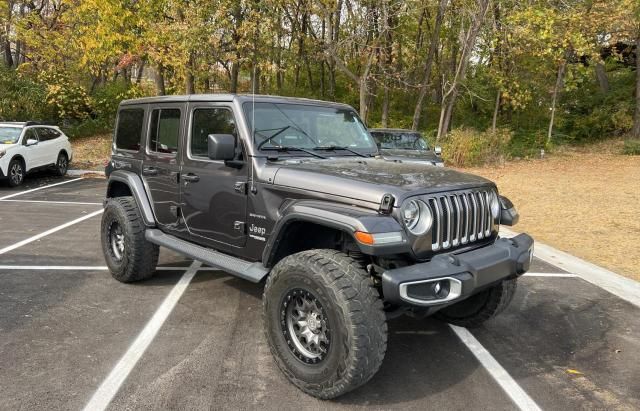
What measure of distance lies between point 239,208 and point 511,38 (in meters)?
16.1

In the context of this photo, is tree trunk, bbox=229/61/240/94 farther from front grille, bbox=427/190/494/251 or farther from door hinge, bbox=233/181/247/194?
front grille, bbox=427/190/494/251

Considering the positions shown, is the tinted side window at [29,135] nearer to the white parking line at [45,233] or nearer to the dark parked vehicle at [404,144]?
the white parking line at [45,233]

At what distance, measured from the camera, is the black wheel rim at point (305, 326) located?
314 centimetres

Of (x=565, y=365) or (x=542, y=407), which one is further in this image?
(x=565, y=365)

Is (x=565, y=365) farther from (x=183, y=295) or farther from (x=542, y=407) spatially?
(x=183, y=295)

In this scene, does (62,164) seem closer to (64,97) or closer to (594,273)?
(64,97)

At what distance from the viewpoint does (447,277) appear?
2943mm

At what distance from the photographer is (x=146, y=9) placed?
16609 mm

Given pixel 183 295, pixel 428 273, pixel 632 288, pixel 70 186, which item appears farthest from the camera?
pixel 70 186

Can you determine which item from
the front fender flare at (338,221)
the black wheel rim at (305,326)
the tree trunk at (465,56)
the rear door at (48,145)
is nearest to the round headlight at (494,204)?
the front fender flare at (338,221)

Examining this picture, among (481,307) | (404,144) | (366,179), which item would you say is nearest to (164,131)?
(366,179)

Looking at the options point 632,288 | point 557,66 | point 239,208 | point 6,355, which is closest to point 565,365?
point 632,288

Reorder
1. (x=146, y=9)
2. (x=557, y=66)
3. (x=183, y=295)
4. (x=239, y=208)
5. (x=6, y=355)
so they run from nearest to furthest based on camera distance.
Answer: (x=6, y=355), (x=239, y=208), (x=183, y=295), (x=146, y=9), (x=557, y=66)

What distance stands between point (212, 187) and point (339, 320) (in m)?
1.82
